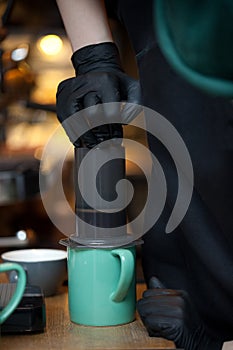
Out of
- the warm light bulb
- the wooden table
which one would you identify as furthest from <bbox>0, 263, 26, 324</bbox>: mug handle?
the warm light bulb

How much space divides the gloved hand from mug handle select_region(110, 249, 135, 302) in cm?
20

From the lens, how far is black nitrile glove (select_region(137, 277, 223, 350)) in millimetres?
997

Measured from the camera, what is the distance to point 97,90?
1121mm

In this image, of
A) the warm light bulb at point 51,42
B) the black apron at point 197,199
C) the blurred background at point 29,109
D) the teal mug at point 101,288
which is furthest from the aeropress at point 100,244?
the warm light bulb at point 51,42

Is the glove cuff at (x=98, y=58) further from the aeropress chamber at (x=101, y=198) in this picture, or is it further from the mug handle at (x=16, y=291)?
the mug handle at (x=16, y=291)

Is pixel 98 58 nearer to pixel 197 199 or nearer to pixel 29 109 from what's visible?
pixel 197 199

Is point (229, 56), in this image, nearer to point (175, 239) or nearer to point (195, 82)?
point (195, 82)

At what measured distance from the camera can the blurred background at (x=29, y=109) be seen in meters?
2.18

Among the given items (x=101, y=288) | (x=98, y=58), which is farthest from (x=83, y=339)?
(x=98, y=58)

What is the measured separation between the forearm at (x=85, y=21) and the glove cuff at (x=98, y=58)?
0.05ft

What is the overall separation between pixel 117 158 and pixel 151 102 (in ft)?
0.68

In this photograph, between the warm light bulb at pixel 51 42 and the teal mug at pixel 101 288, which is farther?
the warm light bulb at pixel 51 42

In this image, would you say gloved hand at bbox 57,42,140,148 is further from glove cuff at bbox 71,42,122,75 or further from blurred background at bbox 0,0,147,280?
blurred background at bbox 0,0,147,280

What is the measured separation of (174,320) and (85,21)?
57 centimetres
